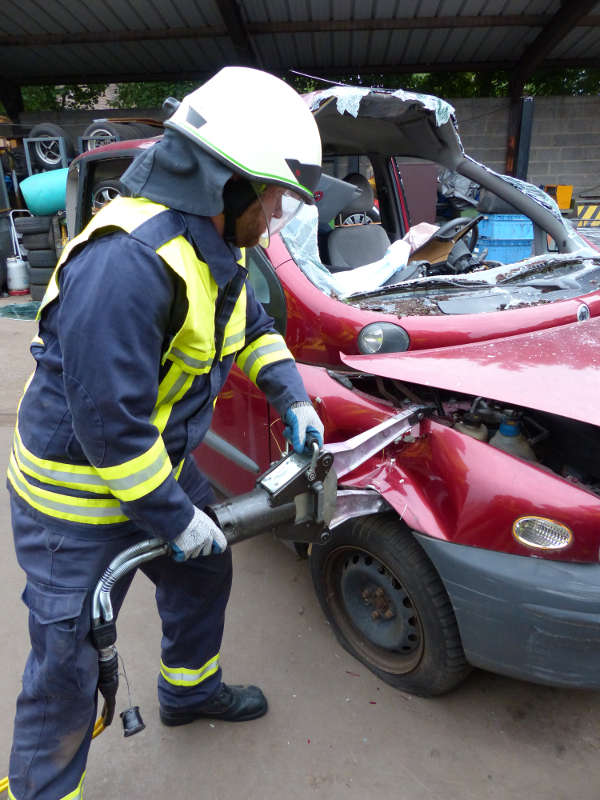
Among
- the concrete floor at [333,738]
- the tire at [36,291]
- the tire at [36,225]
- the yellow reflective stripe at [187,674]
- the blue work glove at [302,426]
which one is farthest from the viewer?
the tire at [36,291]

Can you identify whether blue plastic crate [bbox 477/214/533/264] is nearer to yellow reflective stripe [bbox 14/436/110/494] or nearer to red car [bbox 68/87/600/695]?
red car [bbox 68/87/600/695]

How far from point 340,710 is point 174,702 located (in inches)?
22.1

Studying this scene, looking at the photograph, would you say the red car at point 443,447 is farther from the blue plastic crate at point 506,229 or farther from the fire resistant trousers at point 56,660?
the blue plastic crate at point 506,229

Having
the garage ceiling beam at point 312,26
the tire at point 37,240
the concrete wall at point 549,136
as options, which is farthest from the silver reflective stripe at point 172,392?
the concrete wall at point 549,136

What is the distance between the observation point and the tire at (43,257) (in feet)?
26.2

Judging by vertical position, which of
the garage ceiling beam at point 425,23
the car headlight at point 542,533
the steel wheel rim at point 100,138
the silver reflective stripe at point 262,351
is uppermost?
the garage ceiling beam at point 425,23

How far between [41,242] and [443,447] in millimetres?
7747

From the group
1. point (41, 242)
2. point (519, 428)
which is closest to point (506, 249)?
point (519, 428)

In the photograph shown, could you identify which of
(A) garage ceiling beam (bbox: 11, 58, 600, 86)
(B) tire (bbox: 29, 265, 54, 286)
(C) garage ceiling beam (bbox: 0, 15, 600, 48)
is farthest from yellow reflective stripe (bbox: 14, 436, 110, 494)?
(A) garage ceiling beam (bbox: 11, 58, 600, 86)

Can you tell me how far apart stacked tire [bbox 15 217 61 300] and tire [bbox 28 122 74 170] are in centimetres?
186

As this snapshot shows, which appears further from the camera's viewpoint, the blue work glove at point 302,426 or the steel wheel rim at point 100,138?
the steel wheel rim at point 100,138

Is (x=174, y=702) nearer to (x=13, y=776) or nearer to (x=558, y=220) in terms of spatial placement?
(x=13, y=776)

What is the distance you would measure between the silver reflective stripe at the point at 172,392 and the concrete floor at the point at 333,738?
1.21 m

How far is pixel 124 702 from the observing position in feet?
6.77
